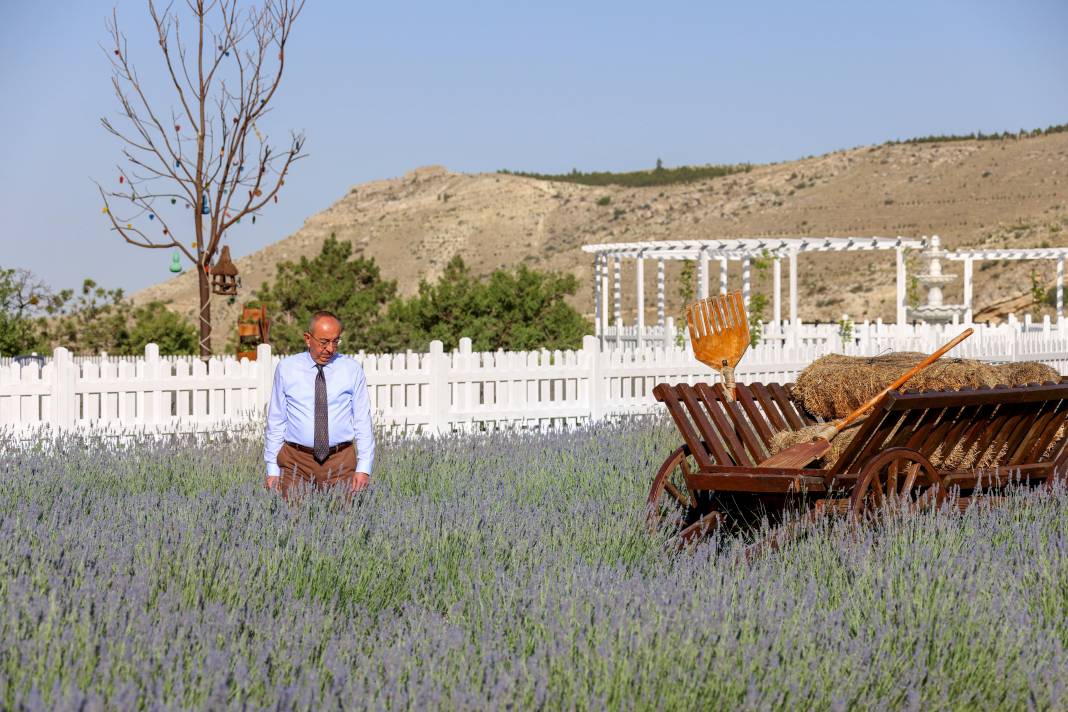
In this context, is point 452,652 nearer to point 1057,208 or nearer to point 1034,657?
point 1034,657

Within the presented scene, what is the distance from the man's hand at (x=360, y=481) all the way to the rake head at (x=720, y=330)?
2.13m

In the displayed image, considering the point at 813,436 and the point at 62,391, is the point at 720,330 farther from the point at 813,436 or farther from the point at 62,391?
the point at 62,391

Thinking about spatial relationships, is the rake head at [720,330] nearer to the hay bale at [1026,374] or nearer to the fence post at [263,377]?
the hay bale at [1026,374]

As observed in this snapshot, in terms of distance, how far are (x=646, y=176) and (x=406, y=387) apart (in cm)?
9451

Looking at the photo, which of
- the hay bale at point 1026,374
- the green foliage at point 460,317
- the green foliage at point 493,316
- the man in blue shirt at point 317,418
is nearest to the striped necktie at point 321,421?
the man in blue shirt at point 317,418

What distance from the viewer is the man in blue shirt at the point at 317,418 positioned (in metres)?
6.43

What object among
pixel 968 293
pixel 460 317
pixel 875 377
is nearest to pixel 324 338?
Result: pixel 875 377

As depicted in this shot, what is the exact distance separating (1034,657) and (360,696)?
2.03 meters

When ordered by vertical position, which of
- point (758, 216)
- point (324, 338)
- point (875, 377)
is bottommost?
point (875, 377)

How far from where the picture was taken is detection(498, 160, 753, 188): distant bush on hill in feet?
323

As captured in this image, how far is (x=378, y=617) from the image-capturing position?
462 cm

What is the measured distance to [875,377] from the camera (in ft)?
24.5

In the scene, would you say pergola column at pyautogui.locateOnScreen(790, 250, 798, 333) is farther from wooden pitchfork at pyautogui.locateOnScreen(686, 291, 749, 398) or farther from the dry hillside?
the dry hillside

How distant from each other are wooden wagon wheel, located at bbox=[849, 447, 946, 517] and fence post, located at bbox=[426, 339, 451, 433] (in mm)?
6410
